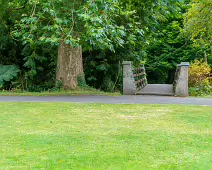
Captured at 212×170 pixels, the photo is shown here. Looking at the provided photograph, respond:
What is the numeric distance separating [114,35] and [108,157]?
20.3 feet

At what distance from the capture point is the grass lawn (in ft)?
14.8

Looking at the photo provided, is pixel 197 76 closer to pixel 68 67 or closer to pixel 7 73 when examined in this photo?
pixel 68 67

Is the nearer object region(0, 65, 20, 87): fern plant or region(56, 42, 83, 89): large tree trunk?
region(56, 42, 83, 89): large tree trunk

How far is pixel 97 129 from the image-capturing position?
6309mm

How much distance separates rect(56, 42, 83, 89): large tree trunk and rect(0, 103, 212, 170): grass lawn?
446cm

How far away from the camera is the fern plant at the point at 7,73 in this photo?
563 inches

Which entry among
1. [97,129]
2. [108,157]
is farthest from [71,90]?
[108,157]

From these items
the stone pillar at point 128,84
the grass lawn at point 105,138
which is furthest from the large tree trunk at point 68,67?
the grass lawn at point 105,138

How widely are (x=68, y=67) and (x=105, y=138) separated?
7840 millimetres

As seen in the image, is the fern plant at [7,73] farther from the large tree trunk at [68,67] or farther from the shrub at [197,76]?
the shrub at [197,76]

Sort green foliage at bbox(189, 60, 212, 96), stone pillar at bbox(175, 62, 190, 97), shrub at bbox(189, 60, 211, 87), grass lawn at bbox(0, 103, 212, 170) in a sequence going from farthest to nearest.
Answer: shrub at bbox(189, 60, 211, 87)
green foliage at bbox(189, 60, 212, 96)
stone pillar at bbox(175, 62, 190, 97)
grass lawn at bbox(0, 103, 212, 170)

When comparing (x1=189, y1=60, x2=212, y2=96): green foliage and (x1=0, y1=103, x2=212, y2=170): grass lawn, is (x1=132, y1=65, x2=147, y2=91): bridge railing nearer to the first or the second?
(x1=189, y1=60, x2=212, y2=96): green foliage

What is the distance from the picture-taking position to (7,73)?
14.7m


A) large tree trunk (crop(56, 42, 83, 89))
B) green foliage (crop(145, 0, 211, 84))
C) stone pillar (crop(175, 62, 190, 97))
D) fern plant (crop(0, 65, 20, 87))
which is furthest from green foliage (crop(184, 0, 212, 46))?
fern plant (crop(0, 65, 20, 87))
